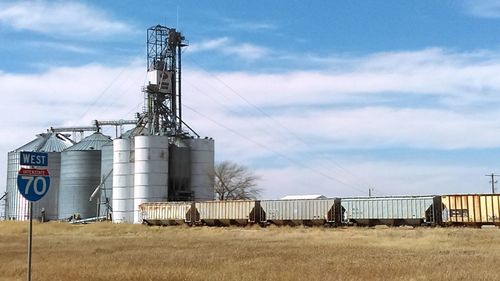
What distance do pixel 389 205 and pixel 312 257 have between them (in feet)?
103

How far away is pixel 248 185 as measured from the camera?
110500 millimetres

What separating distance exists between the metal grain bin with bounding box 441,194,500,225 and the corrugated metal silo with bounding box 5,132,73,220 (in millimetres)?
70035

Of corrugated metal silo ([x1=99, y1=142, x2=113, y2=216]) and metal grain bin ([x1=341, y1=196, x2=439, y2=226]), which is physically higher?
corrugated metal silo ([x1=99, y1=142, x2=113, y2=216])

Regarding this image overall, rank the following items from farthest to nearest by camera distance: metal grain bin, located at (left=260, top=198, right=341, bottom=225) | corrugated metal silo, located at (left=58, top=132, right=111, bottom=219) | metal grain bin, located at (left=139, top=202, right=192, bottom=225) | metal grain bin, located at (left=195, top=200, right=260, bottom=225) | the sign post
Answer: corrugated metal silo, located at (left=58, top=132, right=111, bottom=219) → metal grain bin, located at (left=139, top=202, right=192, bottom=225) → metal grain bin, located at (left=195, top=200, right=260, bottom=225) → metal grain bin, located at (left=260, top=198, right=341, bottom=225) → the sign post

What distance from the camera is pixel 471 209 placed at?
164 ft

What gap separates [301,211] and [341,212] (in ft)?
14.3

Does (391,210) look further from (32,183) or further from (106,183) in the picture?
(106,183)

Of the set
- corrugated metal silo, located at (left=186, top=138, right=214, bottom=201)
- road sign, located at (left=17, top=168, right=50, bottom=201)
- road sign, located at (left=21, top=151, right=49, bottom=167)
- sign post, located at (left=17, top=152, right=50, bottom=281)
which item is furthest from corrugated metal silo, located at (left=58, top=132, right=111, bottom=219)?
road sign, located at (left=17, top=168, right=50, bottom=201)

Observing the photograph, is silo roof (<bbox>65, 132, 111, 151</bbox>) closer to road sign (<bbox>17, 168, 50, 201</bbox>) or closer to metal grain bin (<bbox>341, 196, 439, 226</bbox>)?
metal grain bin (<bbox>341, 196, 439, 226</bbox>)

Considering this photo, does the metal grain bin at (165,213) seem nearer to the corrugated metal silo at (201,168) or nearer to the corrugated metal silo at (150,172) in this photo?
the corrugated metal silo at (150,172)

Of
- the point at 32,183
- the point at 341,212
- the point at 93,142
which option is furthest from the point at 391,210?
the point at 93,142

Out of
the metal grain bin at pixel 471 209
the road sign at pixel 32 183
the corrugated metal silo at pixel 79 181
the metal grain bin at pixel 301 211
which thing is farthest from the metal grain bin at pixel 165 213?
the road sign at pixel 32 183

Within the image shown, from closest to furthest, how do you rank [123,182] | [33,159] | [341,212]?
1. [33,159]
2. [341,212]
3. [123,182]

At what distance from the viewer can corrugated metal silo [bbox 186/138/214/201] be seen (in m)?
87.1
